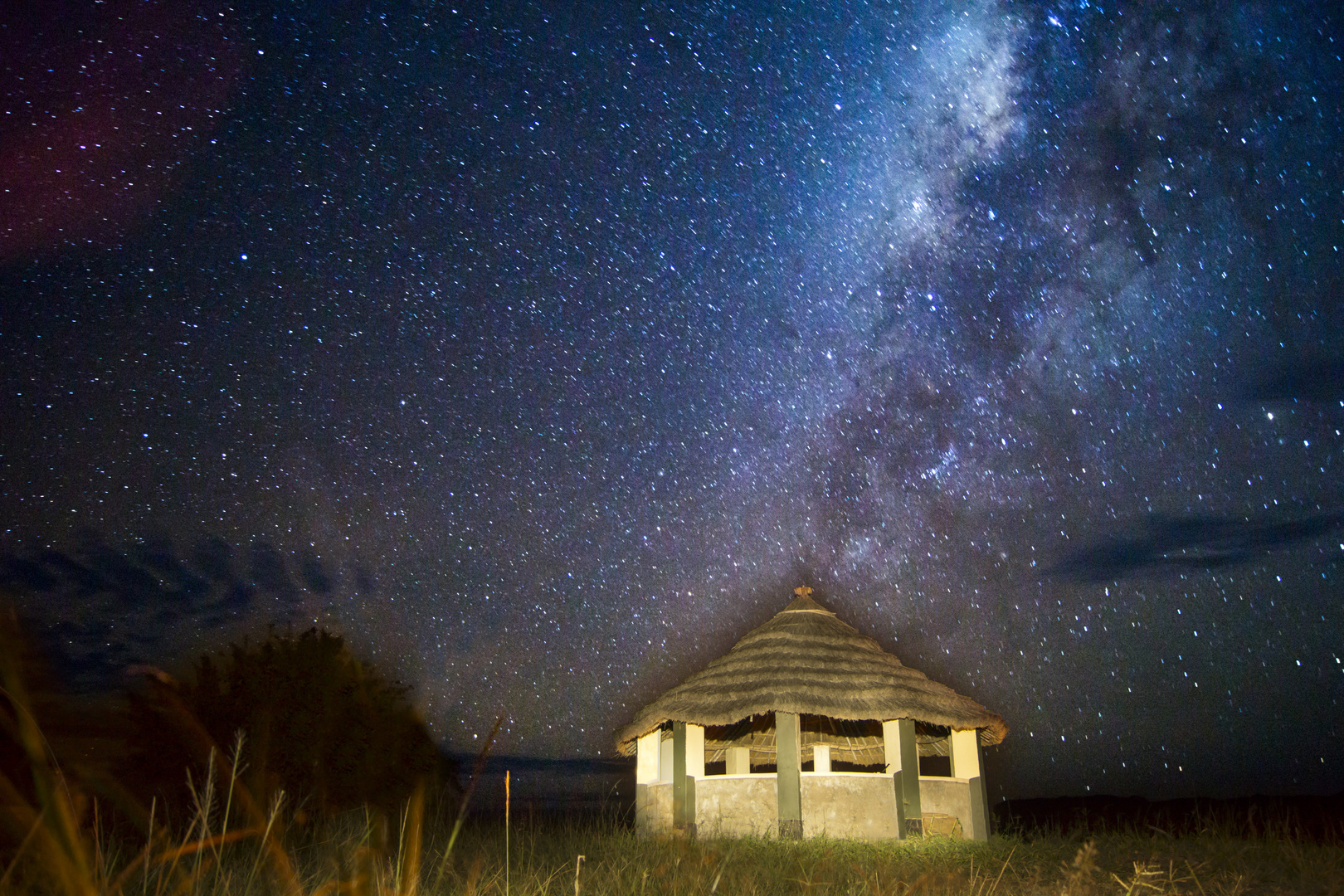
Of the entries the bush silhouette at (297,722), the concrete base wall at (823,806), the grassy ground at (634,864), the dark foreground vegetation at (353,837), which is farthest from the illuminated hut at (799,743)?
the bush silhouette at (297,722)

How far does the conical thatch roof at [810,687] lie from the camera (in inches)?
570

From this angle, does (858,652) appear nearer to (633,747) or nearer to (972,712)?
(972,712)

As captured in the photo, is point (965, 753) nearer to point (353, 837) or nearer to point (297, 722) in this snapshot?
point (353, 837)

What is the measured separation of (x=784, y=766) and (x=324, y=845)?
31.9 ft

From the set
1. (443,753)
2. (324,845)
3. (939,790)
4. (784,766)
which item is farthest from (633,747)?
(443,753)

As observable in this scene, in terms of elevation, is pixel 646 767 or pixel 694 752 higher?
pixel 694 752

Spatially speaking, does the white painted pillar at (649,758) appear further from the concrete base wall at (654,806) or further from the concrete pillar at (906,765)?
the concrete pillar at (906,765)

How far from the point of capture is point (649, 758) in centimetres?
1700

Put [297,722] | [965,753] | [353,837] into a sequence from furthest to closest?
[297,722]
[965,753]
[353,837]

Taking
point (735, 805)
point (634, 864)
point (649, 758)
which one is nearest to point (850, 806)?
point (735, 805)

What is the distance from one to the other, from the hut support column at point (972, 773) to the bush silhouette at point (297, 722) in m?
13.4

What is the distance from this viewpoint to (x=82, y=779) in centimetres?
246

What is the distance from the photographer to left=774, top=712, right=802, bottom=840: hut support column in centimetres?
1357

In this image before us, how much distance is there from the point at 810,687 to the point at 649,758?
416 centimetres
